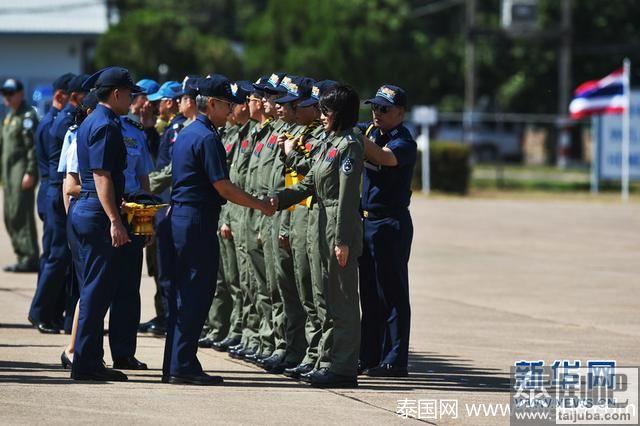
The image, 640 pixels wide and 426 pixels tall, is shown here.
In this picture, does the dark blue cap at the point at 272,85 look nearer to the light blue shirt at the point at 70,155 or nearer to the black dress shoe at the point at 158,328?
the light blue shirt at the point at 70,155

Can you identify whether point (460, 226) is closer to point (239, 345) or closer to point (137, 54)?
point (239, 345)

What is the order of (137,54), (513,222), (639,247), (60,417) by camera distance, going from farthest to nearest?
(137,54) < (513,222) < (639,247) < (60,417)

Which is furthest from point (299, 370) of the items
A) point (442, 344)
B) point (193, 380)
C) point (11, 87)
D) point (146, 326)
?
point (11, 87)

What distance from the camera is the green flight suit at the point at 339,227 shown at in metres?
8.82

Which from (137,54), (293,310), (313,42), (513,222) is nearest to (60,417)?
(293,310)

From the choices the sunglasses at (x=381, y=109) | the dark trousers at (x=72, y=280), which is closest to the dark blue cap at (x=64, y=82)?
the dark trousers at (x=72, y=280)

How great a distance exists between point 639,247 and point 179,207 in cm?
1253

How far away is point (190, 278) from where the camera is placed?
8875 millimetres

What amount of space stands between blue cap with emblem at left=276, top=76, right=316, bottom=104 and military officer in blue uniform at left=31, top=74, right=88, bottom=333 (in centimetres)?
259

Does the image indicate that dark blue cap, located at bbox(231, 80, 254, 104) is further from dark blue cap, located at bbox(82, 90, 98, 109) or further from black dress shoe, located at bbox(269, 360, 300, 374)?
black dress shoe, located at bbox(269, 360, 300, 374)

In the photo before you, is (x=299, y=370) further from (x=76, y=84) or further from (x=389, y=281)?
(x=76, y=84)

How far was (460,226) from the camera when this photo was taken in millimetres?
23141

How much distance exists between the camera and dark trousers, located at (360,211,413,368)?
9.63 metres

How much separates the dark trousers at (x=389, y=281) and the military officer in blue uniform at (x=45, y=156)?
307cm
